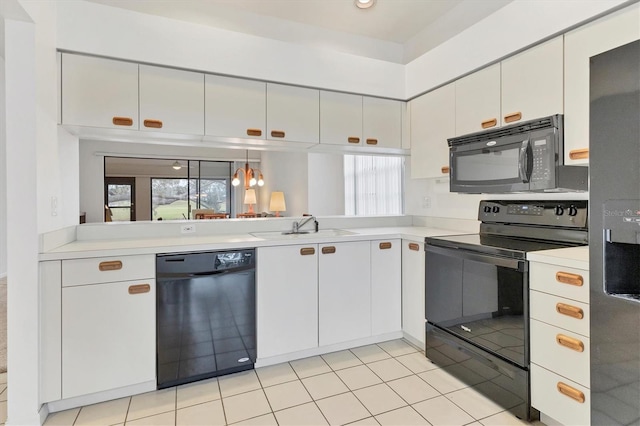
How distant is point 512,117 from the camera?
2195 mm

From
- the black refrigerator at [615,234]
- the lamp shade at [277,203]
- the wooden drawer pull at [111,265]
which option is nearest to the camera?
the black refrigerator at [615,234]

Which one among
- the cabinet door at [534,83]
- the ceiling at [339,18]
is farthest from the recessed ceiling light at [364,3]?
the cabinet door at [534,83]

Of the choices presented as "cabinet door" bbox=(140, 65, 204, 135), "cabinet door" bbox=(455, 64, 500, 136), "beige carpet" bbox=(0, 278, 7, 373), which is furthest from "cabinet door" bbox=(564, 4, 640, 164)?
"beige carpet" bbox=(0, 278, 7, 373)

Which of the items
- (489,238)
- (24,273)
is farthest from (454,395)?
(24,273)

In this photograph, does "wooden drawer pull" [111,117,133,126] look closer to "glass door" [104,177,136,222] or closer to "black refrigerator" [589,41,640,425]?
"black refrigerator" [589,41,640,425]

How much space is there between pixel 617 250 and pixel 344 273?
1649 millimetres

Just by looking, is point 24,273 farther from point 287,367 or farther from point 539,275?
point 539,275

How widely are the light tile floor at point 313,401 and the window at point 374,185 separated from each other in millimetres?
2001

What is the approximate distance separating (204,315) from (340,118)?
1830mm

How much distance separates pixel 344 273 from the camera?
258 cm

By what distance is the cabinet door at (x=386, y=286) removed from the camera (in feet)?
8.80

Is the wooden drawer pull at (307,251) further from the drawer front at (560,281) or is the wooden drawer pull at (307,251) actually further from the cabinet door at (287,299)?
the drawer front at (560,281)

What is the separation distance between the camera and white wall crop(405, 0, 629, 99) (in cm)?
185

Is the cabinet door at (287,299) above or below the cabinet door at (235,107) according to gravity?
below
